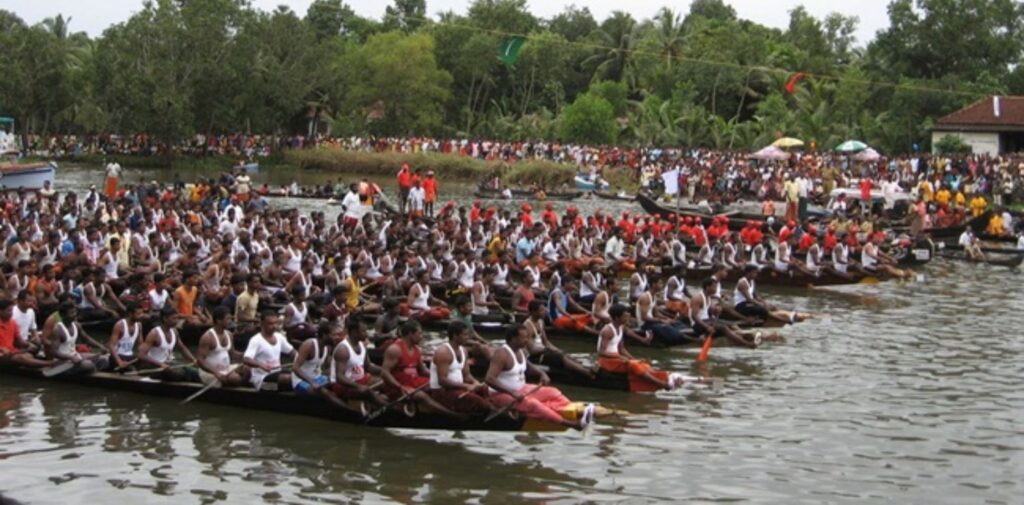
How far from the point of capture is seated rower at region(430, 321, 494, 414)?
1327cm

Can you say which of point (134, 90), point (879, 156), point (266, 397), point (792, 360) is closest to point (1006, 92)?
point (879, 156)

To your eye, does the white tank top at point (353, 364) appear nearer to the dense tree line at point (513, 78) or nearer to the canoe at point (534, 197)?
the canoe at point (534, 197)

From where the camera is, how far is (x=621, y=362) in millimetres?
15789

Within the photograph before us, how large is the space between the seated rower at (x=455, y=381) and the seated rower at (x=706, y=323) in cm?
597

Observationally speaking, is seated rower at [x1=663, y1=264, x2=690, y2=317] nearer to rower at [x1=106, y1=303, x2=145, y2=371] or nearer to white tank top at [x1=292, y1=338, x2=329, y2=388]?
white tank top at [x1=292, y1=338, x2=329, y2=388]

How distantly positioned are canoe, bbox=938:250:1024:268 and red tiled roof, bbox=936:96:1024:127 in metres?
16.5

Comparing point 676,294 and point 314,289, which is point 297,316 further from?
point 676,294

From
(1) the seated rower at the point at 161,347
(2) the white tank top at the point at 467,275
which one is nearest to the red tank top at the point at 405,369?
(1) the seated rower at the point at 161,347

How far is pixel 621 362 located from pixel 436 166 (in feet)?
135

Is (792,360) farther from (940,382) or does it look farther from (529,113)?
(529,113)

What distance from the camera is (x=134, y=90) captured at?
5588 cm

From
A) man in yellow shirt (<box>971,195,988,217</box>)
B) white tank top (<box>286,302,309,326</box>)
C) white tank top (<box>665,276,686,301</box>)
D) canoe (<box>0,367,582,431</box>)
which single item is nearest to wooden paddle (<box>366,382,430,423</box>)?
canoe (<box>0,367,582,431</box>)

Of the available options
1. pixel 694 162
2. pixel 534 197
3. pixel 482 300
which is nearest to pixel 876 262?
pixel 482 300

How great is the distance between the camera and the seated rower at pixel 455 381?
13.3 m
